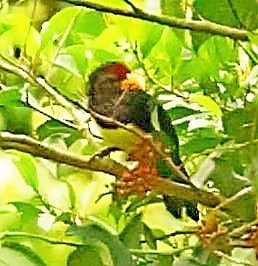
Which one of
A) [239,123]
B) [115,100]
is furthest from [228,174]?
[115,100]

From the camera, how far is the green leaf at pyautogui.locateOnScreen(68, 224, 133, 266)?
26.8 inches

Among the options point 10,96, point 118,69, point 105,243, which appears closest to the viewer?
point 105,243

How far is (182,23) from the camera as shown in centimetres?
75

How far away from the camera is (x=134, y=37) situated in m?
0.89

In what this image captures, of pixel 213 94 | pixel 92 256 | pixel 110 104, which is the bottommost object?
pixel 92 256

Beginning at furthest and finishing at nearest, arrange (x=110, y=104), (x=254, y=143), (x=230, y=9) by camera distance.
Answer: (x=110, y=104) < (x=230, y=9) < (x=254, y=143)

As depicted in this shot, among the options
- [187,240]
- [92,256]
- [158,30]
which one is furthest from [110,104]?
[92,256]

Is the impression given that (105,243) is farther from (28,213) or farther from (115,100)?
(115,100)

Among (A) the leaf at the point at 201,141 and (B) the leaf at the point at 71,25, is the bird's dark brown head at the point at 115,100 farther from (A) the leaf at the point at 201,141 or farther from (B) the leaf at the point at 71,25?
(A) the leaf at the point at 201,141

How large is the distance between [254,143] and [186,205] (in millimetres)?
227

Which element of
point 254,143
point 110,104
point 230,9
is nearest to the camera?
point 254,143

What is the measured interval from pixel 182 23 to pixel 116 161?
6.5 inches

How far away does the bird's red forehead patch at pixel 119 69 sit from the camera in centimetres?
111

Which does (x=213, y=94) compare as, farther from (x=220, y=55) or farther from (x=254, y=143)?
(x=254, y=143)
